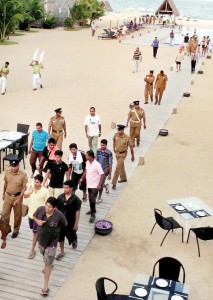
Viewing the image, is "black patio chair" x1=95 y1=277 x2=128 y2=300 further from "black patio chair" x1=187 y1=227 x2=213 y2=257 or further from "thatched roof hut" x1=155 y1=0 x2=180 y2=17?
"thatched roof hut" x1=155 y1=0 x2=180 y2=17

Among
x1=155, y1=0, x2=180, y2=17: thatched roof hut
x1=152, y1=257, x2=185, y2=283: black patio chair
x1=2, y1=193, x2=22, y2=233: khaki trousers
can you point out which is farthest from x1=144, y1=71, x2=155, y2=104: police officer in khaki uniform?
x1=155, y1=0, x2=180, y2=17: thatched roof hut

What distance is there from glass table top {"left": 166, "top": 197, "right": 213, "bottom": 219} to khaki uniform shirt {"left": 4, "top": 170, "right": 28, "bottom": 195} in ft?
9.74

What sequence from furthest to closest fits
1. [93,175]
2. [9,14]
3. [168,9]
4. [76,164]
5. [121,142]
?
1. [168,9]
2. [9,14]
3. [121,142]
4. [76,164]
5. [93,175]

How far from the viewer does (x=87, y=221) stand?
30.8 feet

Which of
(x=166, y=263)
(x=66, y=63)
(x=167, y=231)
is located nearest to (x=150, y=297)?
(x=166, y=263)

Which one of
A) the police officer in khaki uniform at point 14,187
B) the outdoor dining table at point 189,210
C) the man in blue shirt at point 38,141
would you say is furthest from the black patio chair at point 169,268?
the man in blue shirt at point 38,141

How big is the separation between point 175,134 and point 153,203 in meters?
6.00

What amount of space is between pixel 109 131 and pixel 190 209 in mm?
7258

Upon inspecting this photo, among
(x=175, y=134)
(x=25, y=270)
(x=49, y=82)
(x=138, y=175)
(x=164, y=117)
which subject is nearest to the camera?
(x=25, y=270)

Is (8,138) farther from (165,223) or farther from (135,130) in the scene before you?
(165,223)

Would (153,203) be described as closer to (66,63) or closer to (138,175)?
(138,175)

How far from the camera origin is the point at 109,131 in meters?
15.8

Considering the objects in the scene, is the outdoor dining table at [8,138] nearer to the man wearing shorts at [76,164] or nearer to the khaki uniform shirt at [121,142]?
the man wearing shorts at [76,164]

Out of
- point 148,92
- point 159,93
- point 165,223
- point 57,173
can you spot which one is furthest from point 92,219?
point 148,92
